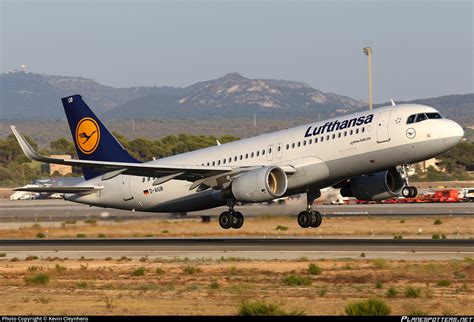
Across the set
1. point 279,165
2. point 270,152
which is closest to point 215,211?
point 270,152

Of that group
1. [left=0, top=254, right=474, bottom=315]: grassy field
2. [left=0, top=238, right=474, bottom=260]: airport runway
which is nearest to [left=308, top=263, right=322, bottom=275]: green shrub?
[left=0, top=254, right=474, bottom=315]: grassy field

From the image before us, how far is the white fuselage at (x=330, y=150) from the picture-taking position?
42.2 metres

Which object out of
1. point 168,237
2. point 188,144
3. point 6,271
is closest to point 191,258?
point 6,271

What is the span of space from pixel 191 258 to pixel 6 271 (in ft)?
24.2

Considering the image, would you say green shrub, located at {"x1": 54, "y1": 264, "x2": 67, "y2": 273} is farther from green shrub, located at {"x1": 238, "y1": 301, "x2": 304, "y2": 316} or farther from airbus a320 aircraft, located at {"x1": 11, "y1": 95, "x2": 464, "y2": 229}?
green shrub, located at {"x1": 238, "y1": 301, "x2": 304, "y2": 316}

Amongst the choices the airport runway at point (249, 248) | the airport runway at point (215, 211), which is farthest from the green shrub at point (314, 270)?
the airport runway at point (215, 211)

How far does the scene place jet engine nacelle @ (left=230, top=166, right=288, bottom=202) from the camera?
145ft

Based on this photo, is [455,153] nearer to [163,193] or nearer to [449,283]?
[163,193]

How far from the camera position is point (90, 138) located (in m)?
53.9

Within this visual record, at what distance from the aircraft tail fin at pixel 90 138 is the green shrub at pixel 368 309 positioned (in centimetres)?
3037

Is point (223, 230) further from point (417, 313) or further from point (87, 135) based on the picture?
point (417, 313)

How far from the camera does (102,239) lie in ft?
173

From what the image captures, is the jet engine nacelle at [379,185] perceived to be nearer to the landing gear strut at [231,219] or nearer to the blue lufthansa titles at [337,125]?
the blue lufthansa titles at [337,125]

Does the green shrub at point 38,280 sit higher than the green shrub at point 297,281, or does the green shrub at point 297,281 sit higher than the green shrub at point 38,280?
the green shrub at point 38,280
